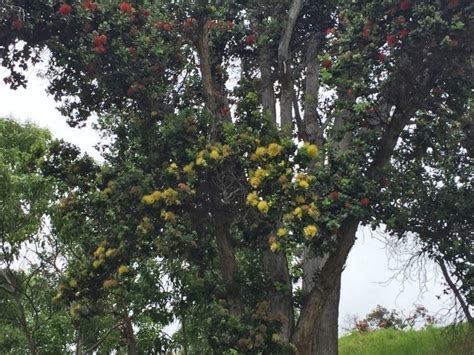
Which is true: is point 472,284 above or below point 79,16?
below

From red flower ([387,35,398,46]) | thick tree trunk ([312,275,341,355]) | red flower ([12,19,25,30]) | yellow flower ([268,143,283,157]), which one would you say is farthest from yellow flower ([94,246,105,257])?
red flower ([387,35,398,46])

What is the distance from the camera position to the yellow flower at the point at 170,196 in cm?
711

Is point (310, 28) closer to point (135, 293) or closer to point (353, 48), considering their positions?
point (353, 48)

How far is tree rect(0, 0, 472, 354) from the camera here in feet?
23.6

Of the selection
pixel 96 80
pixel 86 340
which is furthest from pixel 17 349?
pixel 96 80

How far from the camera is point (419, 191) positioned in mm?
8922

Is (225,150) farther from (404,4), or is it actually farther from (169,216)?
(404,4)

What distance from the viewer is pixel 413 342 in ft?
41.4

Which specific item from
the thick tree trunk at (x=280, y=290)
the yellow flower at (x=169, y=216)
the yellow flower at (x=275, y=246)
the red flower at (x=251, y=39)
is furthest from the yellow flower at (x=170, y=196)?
the red flower at (x=251, y=39)

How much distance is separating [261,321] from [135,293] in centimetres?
564

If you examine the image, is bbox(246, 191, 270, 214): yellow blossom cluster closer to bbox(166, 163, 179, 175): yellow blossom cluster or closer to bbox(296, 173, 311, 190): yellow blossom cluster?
bbox(296, 173, 311, 190): yellow blossom cluster

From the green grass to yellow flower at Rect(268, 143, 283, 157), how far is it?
518cm

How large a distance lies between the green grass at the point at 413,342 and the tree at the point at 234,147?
130 inches

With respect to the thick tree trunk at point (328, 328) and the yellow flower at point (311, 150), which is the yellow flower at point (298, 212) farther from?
the thick tree trunk at point (328, 328)
